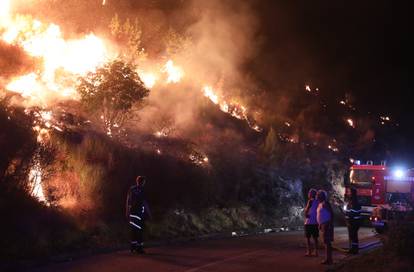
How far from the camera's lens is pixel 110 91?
2178 centimetres

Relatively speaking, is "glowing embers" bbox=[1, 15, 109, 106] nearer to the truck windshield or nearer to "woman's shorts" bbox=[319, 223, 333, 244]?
the truck windshield

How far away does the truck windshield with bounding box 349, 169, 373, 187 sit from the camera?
25000mm

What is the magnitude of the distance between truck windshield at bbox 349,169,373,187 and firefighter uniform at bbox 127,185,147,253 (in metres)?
15.9

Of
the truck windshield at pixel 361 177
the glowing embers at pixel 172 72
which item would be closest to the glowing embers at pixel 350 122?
the glowing embers at pixel 172 72

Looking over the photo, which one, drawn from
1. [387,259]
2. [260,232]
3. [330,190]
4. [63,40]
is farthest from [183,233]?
[330,190]

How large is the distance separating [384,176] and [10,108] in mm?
18254

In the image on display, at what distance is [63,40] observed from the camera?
26.6 m

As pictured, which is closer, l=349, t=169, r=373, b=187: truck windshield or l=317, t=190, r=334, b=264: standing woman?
l=317, t=190, r=334, b=264: standing woman

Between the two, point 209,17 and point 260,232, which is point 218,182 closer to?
point 260,232

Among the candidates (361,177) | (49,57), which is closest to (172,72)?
(49,57)

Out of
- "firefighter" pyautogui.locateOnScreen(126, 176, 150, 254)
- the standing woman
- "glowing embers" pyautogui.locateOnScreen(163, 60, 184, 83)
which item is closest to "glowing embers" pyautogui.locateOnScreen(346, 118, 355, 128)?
"glowing embers" pyautogui.locateOnScreen(163, 60, 184, 83)

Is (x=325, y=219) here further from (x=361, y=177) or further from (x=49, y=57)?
(x=49, y=57)

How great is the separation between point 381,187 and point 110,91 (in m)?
13.9

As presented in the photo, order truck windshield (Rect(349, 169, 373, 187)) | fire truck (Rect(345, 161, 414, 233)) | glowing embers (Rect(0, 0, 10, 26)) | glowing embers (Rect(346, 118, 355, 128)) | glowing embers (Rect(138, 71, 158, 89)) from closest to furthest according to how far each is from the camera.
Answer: fire truck (Rect(345, 161, 414, 233))
glowing embers (Rect(0, 0, 10, 26))
truck windshield (Rect(349, 169, 373, 187))
glowing embers (Rect(138, 71, 158, 89))
glowing embers (Rect(346, 118, 355, 128))
